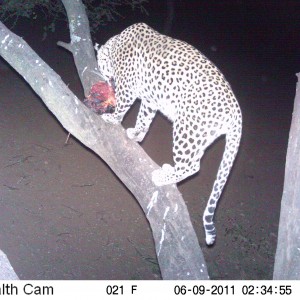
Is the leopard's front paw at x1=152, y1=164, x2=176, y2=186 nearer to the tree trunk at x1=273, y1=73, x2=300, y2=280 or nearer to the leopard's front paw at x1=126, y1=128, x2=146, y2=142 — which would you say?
the leopard's front paw at x1=126, y1=128, x2=146, y2=142

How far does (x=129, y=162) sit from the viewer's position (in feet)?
12.7

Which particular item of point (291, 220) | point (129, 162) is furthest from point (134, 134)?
point (291, 220)

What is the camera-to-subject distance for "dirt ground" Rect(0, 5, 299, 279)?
612 centimetres

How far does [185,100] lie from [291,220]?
132 cm

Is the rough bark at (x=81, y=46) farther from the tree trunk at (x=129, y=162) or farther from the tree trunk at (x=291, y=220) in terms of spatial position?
the tree trunk at (x=291, y=220)

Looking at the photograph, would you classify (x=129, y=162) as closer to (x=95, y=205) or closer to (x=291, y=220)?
(x=291, y=220)

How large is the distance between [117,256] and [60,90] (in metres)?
2.88

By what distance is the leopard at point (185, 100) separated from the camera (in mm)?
3854

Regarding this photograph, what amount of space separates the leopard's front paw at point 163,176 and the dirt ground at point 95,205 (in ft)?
8.24

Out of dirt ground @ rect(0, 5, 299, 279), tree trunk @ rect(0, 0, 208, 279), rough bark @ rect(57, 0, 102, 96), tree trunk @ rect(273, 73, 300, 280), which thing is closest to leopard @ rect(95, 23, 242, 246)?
tree trunk @ rect(0, 0, 208, 279)

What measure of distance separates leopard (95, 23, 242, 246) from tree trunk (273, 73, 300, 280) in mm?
678

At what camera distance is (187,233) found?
3.46 meters
